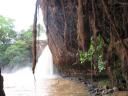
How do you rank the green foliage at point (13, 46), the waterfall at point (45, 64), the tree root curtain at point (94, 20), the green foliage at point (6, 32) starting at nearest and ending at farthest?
the tree root curtain at point (94, 20), the waterfall at point (45, 64), the green foliage at point (13, 46), the green foliage at point (6, 32)

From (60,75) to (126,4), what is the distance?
57.6ft

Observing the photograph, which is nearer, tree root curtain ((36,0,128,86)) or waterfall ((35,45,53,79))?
tree root curtain ((36,0,128,86))

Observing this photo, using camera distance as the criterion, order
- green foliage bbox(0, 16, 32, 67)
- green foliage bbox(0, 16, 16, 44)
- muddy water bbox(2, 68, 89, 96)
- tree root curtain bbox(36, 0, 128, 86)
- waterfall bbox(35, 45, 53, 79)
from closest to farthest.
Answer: tree root curtain bbox(36, 0, 128, 86) → muddy water bbox(2, 68, 89, 96) → waterfall bbox(35, 45, 53, 79) → green foliage bbox(0, 16, 32, 67) → green foliage bbox(0, 16, 16, 44)

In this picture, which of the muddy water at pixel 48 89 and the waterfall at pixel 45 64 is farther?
the waterfall at pixel 45 64

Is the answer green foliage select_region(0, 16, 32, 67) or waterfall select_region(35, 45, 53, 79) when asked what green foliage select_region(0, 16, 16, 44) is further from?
waterfall select_region(35, 45, 53, 79)

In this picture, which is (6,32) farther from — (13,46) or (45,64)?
(45,64)

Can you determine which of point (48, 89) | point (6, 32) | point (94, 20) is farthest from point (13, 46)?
point (94, 20)

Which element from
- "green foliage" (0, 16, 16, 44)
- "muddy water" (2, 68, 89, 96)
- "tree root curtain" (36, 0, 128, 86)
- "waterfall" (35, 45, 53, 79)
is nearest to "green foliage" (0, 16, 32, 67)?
"green foliage" (0, 16, 16, 44)

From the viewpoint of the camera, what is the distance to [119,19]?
5840 millimetres

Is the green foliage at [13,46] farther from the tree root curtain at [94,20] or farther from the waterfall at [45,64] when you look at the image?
the tree root curtain at [94,20]

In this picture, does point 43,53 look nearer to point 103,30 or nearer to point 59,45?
point 59,45

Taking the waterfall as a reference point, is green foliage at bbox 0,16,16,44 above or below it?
above

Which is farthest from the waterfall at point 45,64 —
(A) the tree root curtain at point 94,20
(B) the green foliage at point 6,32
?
(A) the tree root curtain at point 94,20

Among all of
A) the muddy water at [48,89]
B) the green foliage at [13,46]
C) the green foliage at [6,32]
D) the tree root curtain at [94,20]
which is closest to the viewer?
the tree root curtain at [94,20]
